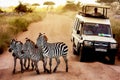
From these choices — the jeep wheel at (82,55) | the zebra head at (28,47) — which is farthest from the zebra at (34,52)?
the jeep wheel at (82,55)

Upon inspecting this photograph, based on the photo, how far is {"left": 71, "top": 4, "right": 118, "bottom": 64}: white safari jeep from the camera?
24609mm

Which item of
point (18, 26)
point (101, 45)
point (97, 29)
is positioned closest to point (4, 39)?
point (97, 29)

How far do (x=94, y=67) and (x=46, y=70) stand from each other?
9.86ft

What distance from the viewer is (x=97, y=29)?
2609cm

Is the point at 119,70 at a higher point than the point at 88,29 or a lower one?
lower

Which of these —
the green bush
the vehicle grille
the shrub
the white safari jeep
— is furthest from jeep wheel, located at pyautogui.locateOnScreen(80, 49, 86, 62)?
the shrub

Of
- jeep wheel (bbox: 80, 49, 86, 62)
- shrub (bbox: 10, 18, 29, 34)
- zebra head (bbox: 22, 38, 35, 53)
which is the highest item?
zebra head (bbox: 22, 38, 35, 53)

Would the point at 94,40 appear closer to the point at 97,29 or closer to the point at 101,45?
the point at 101,45

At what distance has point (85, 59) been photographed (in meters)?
24.9

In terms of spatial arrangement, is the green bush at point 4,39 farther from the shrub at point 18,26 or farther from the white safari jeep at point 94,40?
the white safari jeep at point 94,40

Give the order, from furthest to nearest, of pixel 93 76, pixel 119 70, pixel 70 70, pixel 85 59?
1. pixel 85 59
2. pixel 119 70
3. pixel 70 70
4. pixel 93 76

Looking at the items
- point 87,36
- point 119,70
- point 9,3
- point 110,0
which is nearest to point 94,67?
point 119,70

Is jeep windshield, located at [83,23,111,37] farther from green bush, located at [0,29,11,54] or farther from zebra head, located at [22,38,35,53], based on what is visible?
green bush, located at [0,29,11,54]

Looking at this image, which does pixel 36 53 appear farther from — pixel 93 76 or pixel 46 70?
pixel 93 76
